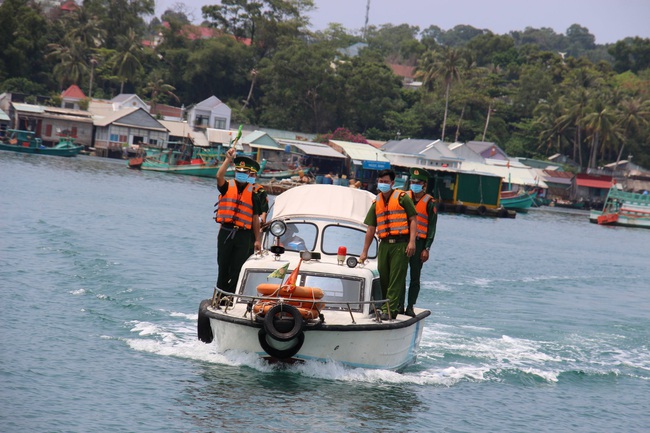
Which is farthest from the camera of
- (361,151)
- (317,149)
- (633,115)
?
(633,115)

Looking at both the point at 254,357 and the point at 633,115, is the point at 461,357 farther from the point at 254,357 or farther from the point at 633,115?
the point at 633,115

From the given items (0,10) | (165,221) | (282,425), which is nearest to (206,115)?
(0,10)

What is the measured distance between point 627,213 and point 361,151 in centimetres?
2883

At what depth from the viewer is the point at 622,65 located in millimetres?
152750

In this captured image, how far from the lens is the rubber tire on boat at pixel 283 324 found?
12.7 m

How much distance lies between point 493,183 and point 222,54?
2003 inches

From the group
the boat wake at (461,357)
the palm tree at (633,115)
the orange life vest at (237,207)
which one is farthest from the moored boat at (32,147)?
the orange life vest at (237,207)

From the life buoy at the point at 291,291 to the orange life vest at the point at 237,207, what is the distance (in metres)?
1.70

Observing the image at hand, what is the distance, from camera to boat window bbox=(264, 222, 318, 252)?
600 inches

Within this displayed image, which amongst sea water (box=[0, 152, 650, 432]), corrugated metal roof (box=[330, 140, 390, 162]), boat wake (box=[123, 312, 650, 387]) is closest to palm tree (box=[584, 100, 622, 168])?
corrugated metal roof (box=[330, 140, 390, 162])

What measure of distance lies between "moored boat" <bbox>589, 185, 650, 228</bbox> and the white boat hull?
65.4 m

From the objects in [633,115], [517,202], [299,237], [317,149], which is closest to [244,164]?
[299,237]

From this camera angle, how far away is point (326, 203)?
1580cm

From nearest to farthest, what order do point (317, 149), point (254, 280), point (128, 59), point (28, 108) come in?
point (254, 280) < point (28, 108) < point (317, 149) < point (128, 59)
